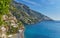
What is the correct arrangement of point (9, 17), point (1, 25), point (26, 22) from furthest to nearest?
1. point (26, 22)
2. point (9, 17)
3. point (1, 25)

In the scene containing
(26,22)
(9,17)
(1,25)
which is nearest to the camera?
(1,25)

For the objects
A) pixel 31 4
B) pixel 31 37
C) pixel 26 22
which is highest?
pixel 31 4

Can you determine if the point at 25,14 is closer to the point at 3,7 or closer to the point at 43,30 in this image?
the point at 43,30

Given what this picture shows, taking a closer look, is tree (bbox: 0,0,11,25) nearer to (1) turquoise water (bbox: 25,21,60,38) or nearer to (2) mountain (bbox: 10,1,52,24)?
A: (2) mountain (bbox: 10,1,52,24)

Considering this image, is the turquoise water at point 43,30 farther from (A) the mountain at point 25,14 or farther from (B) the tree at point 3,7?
(B) the tree at point 3,7

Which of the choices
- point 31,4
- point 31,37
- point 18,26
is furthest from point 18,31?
point 31,4

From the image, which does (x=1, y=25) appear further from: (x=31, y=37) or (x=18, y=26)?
(x=31, y=37)
